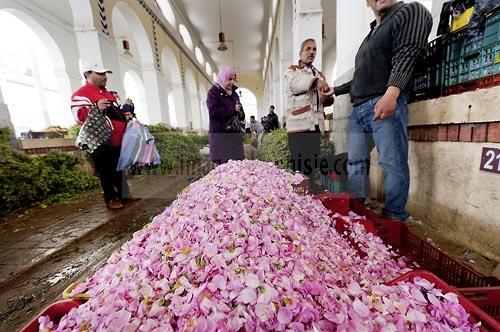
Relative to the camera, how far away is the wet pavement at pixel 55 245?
155 cm

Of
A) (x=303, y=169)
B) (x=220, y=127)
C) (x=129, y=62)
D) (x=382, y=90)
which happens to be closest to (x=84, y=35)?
(x=220, y=127)

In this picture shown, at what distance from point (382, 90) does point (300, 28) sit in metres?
3.95

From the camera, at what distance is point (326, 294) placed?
83cm

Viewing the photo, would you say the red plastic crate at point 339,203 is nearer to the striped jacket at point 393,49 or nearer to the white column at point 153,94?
the striped jacket at point 393,49

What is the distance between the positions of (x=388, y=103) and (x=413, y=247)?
0.96m

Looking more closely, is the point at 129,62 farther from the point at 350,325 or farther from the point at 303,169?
the point at 350,325

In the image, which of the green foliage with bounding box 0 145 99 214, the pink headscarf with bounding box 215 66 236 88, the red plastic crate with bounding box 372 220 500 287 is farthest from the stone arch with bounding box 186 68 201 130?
the red plastic crate with bounding box 372 220 500 287

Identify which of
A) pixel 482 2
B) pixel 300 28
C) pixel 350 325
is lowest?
pixel 350 325

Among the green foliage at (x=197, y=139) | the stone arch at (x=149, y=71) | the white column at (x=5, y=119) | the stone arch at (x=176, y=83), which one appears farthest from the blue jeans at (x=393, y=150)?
the stone arch at (x=176, y=83)

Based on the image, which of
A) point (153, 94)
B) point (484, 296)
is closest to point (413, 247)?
point (484, 296)

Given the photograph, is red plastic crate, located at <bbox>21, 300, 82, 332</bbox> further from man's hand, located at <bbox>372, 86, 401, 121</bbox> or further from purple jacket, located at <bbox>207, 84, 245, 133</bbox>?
purple jacket, located at <bbox>207, 84, 245, 133</bbox>

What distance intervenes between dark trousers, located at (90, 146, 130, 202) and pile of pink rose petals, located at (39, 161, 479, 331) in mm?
2220

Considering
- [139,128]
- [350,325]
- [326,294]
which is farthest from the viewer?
[139,128]

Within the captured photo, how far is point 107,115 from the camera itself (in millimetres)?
3129
